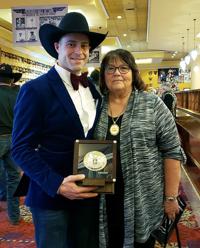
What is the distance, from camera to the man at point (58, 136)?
1.65 m

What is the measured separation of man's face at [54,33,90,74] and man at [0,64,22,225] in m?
2.52

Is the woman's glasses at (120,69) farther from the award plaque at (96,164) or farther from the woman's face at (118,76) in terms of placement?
the award plaque at (96,164)

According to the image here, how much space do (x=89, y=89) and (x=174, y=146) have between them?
1.90 feet

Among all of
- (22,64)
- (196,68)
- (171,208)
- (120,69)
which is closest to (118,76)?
(120,69)

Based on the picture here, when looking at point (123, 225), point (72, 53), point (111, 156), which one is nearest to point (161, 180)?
point (123, 225)

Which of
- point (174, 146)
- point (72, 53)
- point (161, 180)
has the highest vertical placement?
point (72, 53)

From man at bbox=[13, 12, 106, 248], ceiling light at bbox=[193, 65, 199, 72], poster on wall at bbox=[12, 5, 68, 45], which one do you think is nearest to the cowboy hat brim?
man at bbox=[13, 12, 106, 248]

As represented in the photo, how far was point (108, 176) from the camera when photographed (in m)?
A: 1.63

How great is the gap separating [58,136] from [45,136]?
0.07 metres

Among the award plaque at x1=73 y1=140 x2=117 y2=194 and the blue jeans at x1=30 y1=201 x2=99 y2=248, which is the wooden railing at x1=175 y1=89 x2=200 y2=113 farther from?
the award plaque at x1=73 y1=140 x2=117 y2=194

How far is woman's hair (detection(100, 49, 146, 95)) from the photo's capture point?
1.96 metres

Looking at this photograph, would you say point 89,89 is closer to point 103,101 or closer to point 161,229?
point 103,101

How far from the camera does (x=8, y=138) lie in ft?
14.0

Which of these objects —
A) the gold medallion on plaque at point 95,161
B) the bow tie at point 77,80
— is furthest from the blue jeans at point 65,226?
the bow tie at point 77,80
